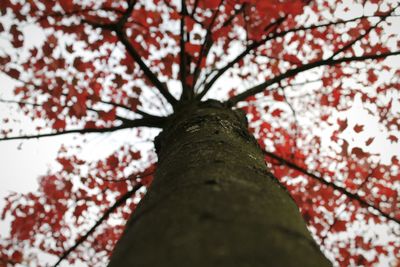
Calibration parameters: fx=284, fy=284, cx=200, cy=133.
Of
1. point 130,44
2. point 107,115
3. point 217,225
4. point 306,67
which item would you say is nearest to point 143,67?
point 130,44

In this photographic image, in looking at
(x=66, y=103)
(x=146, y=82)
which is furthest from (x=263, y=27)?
(x=66, y=103)

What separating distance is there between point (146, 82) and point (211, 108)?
124 inches

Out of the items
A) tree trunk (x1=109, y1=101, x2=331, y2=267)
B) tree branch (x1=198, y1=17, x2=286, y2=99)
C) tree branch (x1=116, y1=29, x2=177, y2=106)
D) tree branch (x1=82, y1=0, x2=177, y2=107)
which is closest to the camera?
tree trunk (x1=109, y1=101, x2=331, y2=267)

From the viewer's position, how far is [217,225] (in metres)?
0.75

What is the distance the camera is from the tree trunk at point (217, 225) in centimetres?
66

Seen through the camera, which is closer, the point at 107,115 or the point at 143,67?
the point at 143,67

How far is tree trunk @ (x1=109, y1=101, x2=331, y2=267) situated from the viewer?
0.66 metres

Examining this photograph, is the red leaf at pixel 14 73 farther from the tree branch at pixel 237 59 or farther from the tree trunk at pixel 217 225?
the tree trunk at pixel 217 225

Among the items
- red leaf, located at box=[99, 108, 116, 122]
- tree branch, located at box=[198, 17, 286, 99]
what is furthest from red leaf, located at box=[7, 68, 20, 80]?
tree branch, located at box=[198, 17, 286, 99]

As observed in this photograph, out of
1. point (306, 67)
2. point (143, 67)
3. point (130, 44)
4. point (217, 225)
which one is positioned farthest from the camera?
point (306, 67)

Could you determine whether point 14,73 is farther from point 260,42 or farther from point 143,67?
point 260,42

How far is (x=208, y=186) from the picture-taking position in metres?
1.00

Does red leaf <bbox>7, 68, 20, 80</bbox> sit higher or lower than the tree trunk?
higher

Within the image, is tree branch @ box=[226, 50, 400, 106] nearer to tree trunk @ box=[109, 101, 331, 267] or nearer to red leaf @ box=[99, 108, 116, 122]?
red leaf @ box=[99, 108, 116, 122]
